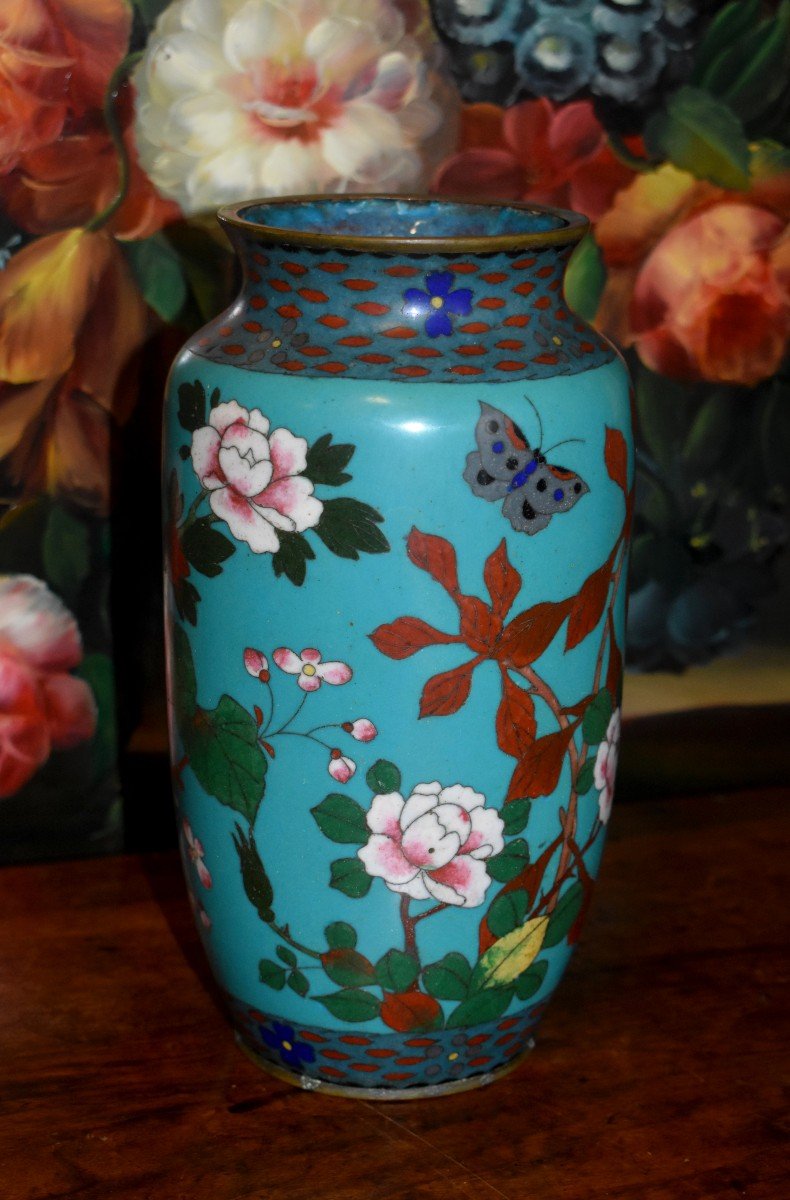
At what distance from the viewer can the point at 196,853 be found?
935 mm

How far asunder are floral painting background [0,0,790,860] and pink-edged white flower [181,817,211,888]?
25cm

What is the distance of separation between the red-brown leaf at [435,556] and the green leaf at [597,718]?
0.41ft

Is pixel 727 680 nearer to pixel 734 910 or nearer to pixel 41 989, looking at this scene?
pixel 734 910

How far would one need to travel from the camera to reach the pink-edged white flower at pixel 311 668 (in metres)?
0.83

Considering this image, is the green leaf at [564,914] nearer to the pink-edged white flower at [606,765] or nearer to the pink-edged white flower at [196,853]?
the pink-edged white flower at [606,765]

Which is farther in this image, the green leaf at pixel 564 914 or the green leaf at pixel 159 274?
the green leaf at pixel 159 274

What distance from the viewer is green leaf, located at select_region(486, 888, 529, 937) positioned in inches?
35.1

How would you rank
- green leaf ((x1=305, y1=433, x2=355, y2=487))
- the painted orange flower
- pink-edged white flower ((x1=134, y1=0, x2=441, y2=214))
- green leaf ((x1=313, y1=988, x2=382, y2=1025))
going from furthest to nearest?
the painted orange flower
pink-edged white flower ((x1=134, y1=0, x2=441, y2=214))
green leaf ((x1=313, y1=988, x2=382, y2=1025))
green leaf ((x1=305, y1=433, x2=355, y2=487))

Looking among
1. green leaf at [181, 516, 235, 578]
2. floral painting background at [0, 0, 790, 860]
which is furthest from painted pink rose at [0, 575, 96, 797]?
green leaf at [181, 516, 235, 578]

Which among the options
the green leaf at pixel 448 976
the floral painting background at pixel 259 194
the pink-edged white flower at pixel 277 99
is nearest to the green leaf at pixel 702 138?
the floral painting background at pixel 259 194

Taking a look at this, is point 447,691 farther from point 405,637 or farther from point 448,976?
point 448,976

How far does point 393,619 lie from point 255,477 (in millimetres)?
97

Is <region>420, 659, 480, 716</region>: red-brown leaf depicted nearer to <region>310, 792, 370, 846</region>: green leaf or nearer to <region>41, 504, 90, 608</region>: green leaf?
<region>310, 792, 370, 846</region>: green leaf

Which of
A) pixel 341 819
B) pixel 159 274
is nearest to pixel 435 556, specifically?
pixel 341 819
